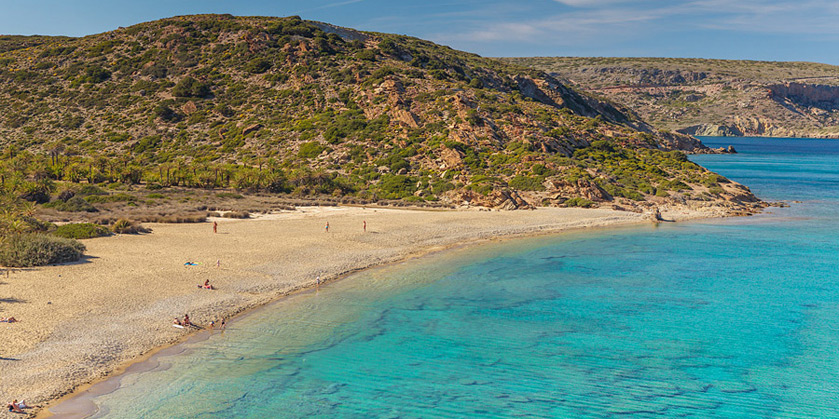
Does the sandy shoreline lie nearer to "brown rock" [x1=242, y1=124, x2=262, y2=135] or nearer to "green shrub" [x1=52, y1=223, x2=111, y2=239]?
"green shrub" [x1=52, y1=223, x2=111, y2=239]

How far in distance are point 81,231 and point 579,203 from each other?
4302 centimetres

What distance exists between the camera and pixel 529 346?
20.3m

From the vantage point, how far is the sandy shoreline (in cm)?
1739

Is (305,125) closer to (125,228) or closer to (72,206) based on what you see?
(72,206)

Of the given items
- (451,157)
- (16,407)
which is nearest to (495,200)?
(451,157)

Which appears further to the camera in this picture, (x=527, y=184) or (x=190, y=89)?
(x=190, y=89)

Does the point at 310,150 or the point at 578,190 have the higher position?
the point at 310,150

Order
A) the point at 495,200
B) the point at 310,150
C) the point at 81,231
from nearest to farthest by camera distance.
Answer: the point at 81,231 → the point at 495,200 → the point at 310,150

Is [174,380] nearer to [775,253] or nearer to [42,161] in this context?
[775,253]

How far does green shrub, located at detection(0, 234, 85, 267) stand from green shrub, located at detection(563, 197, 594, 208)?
42.9 metres

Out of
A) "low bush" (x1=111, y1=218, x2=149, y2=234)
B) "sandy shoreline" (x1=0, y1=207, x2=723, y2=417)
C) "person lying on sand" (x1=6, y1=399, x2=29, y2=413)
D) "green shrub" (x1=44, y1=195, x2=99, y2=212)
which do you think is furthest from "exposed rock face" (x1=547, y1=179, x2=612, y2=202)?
"person lying on sand" (x1=6, y1=399, x2=29, y2=413)

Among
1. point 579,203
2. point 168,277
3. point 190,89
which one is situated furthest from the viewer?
point 190,89

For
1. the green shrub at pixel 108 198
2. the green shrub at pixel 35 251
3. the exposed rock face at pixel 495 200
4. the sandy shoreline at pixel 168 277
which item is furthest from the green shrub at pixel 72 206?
the exposed rock face at pixel 495 200

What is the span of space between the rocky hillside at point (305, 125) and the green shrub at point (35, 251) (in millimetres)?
23086
